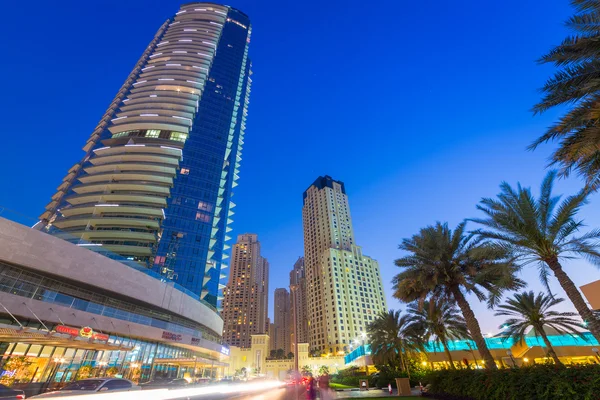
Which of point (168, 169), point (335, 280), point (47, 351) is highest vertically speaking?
point (168, 169)

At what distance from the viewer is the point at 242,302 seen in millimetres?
153500

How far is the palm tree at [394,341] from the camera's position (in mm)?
35969

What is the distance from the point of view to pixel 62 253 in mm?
31969

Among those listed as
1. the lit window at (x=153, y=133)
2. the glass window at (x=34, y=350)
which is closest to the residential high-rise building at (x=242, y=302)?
the lit window at (x=153, y=133)

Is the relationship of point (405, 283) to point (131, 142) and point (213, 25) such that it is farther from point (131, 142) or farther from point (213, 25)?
point (213, 25)

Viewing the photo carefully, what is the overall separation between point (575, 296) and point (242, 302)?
506 ft

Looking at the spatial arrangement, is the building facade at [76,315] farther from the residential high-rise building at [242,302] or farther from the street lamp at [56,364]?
the residential high-rise building at [242,302]

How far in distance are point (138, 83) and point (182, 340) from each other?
244 ft

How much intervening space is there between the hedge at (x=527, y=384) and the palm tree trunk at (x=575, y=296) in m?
3.31

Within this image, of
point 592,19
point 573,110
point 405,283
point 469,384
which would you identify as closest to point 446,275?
point 405,283

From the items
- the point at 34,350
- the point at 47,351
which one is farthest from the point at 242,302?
the point at 34,350

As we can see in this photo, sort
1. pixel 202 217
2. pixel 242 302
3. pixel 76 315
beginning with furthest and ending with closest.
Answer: pixel 242 302
pixel 202 217
pixel 76 315

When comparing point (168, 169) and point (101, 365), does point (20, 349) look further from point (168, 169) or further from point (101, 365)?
point (168, 169)

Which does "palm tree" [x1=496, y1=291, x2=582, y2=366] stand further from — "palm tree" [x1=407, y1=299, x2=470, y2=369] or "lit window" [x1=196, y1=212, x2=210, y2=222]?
"lit window" [x1=196, y1=212, x2=210, y2=222]
